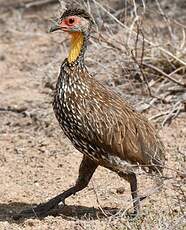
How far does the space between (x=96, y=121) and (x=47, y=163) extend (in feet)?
5.93

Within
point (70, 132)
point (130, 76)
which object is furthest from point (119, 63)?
point (70, 132)

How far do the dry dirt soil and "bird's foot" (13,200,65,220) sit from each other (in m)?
0.07

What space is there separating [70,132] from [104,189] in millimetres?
1076

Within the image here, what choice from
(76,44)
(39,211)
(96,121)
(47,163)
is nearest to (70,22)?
(76,44)

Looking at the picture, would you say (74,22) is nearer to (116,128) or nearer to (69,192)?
(116,128)

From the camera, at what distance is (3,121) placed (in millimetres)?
9523

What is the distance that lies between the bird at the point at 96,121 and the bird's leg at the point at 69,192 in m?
0.01

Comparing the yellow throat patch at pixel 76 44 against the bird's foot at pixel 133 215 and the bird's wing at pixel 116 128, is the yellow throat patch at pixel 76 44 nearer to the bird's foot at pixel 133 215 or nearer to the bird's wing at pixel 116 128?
the bird's wing at pixel 116 128

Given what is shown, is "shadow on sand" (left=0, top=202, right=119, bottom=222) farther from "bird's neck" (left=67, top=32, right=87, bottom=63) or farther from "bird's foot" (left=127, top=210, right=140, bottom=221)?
"bird's neck" (left=67, top=32, right=87, bottom=63)

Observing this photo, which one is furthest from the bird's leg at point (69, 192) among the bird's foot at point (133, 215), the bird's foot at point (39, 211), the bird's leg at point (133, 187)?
the bird's foot at point (133, 215)

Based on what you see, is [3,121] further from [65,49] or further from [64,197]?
[64,197]

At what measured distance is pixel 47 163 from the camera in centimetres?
840

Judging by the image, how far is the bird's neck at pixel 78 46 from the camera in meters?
6.91

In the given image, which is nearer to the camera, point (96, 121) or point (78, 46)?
point (96, 121)
